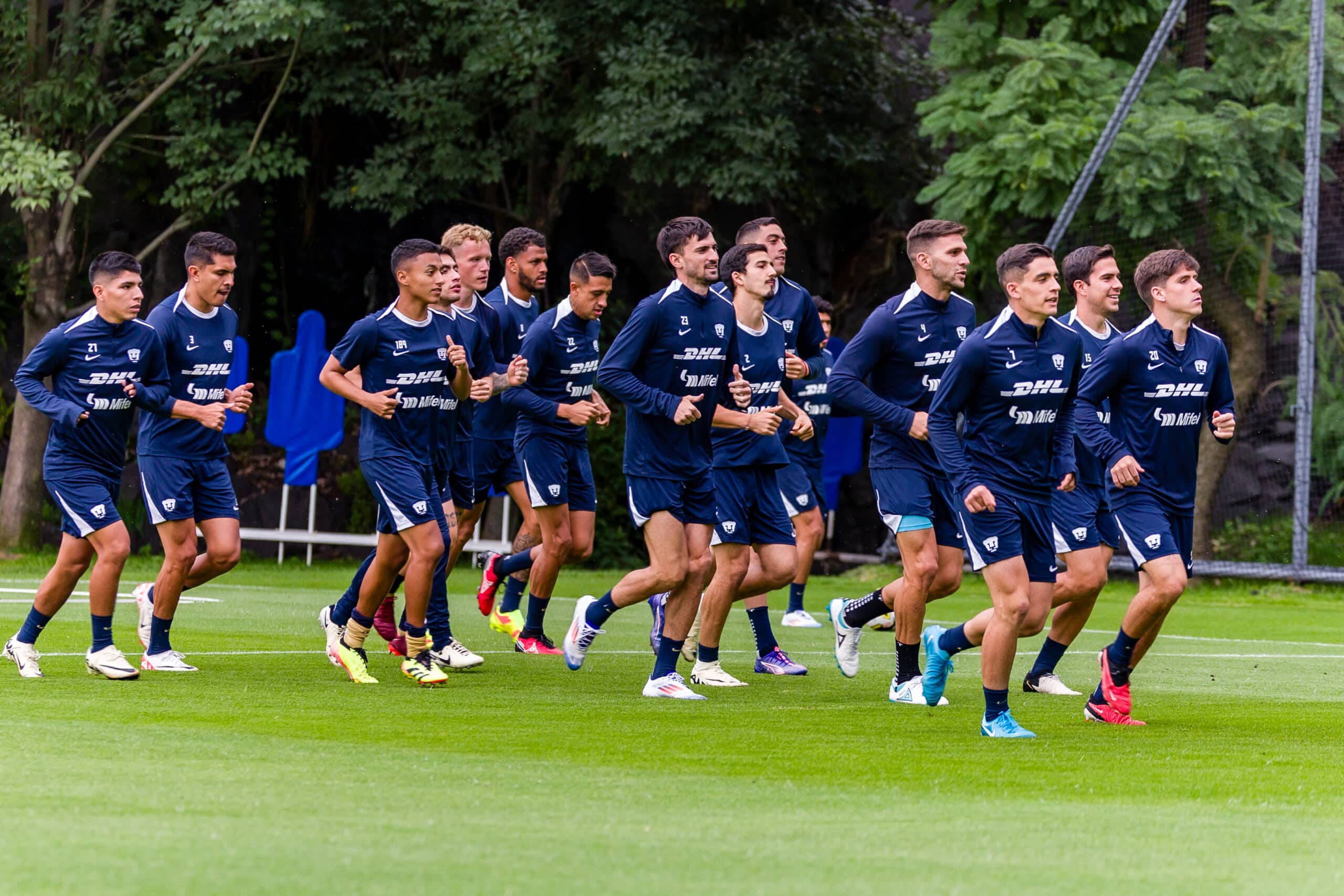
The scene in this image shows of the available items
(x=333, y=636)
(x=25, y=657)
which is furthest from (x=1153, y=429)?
(x=25, y=657)

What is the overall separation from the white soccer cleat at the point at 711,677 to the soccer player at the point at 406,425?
1.36 metres

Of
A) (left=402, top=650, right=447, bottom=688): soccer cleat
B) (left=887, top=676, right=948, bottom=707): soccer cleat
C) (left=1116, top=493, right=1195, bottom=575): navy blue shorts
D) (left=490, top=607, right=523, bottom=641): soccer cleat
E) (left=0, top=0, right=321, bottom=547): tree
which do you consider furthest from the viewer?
(left=0, top=0, right=321, bottom=547): tree

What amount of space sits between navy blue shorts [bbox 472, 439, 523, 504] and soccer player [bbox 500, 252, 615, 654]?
54 centimetres

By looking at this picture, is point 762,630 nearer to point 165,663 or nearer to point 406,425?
point 406,425

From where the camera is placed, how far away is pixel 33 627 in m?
9.45

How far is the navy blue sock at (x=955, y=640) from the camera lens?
8.87 m

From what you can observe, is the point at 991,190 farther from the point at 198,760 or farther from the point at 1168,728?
the point at 198,760

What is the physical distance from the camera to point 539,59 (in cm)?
2070

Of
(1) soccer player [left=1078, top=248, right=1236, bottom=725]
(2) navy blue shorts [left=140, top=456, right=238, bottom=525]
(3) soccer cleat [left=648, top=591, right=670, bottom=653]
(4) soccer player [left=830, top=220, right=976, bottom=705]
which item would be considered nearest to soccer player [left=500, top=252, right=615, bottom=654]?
(3) soccer cleat [left=648, top=591, right=670, bottom=653]

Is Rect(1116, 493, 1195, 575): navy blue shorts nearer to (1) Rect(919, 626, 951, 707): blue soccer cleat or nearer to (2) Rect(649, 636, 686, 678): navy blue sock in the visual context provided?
(1) Rect(919, 626, 951, 707): blue soccer cleat

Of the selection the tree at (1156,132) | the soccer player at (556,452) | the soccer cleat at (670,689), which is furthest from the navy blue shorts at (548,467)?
the tree at (1156,132)

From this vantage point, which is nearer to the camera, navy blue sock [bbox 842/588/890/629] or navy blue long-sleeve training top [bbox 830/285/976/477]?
navy blue long-sleeve training top [bbox 830/285/976/477]

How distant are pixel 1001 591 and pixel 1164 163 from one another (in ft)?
39.1

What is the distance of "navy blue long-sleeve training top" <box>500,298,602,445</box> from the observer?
36.3ft
